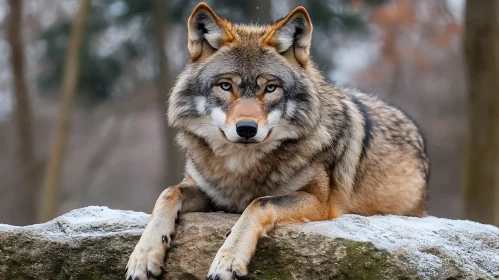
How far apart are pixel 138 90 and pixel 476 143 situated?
35.5 feet

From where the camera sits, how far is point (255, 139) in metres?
4.08

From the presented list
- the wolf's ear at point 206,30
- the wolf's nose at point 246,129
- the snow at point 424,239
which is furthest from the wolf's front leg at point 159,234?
the wolf's ear at point 206,30

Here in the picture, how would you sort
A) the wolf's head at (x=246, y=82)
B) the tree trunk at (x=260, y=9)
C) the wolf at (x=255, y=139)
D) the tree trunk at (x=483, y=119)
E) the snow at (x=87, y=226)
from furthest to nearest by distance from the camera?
1. the tree trunk at (x=260, y=9)
2. the tree trunk at (x=483, y=119)
3. the snow at (x=87, y=226)
4. the wolf's head at (x=246, y=82)
5. the wolf at (x=255, y=139)

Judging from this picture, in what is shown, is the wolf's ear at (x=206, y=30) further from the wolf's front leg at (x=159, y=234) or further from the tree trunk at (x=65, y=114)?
the tree trunk at (x=65, y=114)

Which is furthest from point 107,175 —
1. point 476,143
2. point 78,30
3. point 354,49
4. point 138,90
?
point 476,143

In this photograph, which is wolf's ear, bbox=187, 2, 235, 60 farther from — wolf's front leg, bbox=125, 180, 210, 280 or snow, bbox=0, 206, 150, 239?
snow, bbox=0, 206, 150, 239

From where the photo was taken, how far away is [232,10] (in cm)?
1533

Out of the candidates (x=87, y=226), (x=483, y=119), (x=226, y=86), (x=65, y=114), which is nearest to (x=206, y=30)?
(x=226, y=86)

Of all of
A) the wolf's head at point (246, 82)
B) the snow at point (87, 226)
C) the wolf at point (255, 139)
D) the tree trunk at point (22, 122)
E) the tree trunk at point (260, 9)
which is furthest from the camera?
the tree trunk at point (22, 122)

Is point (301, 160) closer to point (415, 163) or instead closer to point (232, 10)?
point (415, 163)

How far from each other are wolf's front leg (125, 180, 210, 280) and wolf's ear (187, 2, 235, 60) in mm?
1081

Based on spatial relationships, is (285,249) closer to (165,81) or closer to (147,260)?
(147,260)

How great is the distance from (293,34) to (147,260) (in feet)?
6.32

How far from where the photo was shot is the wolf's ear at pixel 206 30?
455cm
